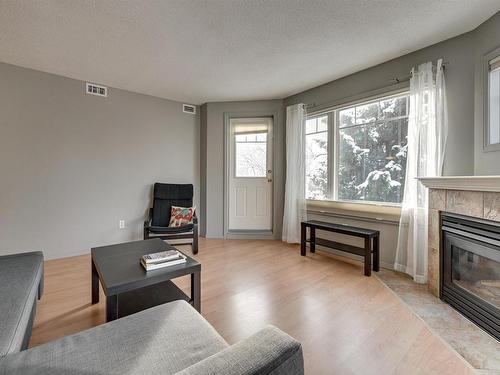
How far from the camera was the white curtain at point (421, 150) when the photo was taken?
228 cm

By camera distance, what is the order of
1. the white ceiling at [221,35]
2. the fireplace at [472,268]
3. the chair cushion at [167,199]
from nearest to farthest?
1. the fireplace at [472,268]
2. the white ceiling at [221,35]
3. the chair cushion at [167,199]

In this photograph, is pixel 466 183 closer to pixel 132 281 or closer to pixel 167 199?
pixel 132 281

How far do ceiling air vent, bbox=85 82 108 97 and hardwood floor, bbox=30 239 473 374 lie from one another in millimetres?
2165

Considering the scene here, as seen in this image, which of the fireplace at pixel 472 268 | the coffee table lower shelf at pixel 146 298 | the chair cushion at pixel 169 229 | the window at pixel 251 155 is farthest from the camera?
the window at pixel 251 155

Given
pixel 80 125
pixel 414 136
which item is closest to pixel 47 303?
pixel 80 125

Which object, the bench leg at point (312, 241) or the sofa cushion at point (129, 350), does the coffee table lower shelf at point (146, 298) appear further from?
the bench leg at point (312, 241)

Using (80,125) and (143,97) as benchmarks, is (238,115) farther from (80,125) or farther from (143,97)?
(80,125)

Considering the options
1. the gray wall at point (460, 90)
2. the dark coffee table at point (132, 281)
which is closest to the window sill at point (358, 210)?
the gray wall at point (460, 90)

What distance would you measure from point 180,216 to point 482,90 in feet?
11.6

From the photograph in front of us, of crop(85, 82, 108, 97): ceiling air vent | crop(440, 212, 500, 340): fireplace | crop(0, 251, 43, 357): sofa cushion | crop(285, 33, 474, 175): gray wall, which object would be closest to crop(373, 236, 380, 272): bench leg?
crop(440, 212, 500, 340): fireplace

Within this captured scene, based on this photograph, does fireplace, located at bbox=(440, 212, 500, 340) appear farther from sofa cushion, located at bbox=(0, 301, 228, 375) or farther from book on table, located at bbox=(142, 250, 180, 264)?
book on table, located at bbox=(142, 250, 180, 264)

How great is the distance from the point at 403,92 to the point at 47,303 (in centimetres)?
386

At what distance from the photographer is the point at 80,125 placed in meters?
3.16

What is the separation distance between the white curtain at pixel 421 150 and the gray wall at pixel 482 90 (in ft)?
0.76
